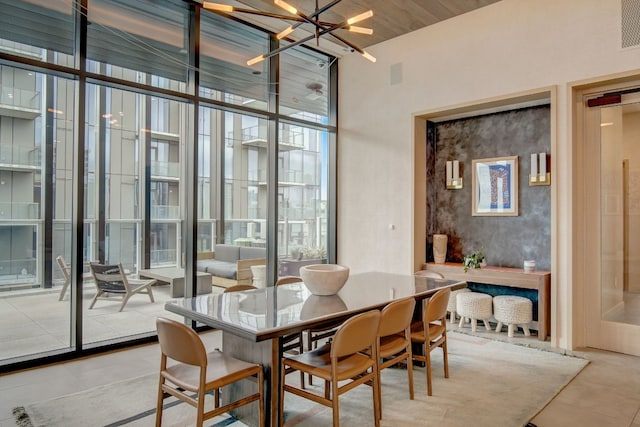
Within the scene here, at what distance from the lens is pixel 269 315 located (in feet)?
A: 8.43

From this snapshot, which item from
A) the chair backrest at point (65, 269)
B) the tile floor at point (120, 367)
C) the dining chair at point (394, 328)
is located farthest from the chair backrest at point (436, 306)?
the chair backrest at point (65, 269)

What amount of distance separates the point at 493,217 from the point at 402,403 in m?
3.11

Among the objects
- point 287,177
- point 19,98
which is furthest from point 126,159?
point 287,177

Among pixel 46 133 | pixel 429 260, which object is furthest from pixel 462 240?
pixel 46 133

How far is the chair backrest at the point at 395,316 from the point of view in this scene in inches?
111

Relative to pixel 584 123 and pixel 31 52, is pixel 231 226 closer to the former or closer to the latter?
pixel 31 52

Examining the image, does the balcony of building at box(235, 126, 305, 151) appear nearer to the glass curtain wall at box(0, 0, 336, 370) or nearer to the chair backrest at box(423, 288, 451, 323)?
the glass curtain wall at box(0, 0, 336, 370)

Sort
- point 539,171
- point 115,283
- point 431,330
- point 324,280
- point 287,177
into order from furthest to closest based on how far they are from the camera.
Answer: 1. point 287,177
2. point 539,171
3. point 115,283
4. point 431,330
5. point 324,280

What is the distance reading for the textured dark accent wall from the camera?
5016 millimetres

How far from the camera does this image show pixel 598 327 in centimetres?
439

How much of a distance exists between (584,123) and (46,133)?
5301 mm

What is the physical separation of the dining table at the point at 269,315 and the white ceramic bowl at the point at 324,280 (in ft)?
0.17

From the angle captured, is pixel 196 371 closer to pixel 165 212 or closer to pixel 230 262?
pixel 165 212

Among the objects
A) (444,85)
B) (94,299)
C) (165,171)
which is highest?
(444,85)
